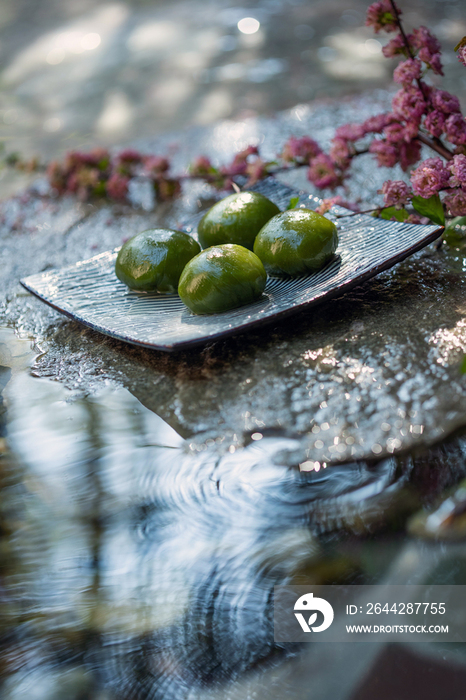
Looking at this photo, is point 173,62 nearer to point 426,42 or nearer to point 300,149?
point 300,149

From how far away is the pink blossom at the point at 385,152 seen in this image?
1420mm

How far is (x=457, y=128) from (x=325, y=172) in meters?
0.45

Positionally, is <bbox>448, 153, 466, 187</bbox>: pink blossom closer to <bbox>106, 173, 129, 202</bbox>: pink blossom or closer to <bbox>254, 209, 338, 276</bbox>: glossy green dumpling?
<bbox>254, 209, 338, 276</bbox>: glossy green dumpling

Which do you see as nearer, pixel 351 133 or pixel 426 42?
pixel 426 42

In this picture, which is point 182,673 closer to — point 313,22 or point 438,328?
point 438,328

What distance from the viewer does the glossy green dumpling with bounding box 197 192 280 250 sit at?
1.26 m

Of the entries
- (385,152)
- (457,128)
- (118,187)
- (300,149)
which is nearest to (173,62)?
(118,187)

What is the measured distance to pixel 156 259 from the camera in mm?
1210

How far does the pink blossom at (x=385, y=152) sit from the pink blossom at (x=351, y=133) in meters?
A: 0.11

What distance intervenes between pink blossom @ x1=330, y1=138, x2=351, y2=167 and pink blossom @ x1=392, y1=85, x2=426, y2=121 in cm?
24

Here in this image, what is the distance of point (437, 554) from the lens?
2.64 feet

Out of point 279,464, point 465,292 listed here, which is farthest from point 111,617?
point 465,292

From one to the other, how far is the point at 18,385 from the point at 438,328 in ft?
2.94

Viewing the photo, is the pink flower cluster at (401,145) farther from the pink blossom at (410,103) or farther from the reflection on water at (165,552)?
the reflection on water at (165,552)
